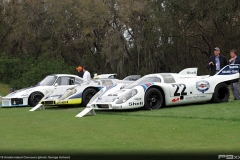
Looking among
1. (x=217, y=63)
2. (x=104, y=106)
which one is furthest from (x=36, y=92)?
(x=217, y=63)

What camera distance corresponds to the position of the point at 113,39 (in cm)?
3916

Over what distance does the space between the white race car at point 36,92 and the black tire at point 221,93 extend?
677cm

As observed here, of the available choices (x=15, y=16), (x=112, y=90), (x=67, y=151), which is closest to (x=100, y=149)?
(x=67, y=151)

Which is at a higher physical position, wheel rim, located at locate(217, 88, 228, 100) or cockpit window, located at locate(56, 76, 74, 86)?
cockpit window, located at locate(56, 76, 74, 86)

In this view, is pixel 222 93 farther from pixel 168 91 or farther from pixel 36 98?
pixel 36 98

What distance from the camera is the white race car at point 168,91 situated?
41.9 feet

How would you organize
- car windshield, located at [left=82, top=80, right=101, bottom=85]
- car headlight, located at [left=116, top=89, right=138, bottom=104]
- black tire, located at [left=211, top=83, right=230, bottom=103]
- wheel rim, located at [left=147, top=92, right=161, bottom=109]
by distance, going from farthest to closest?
car windshield, located at [left=82, top=80, right=101, bottom=85] → black tire, located at [left=211, top=83, right=230, bottom=103] → wheel rim, located at [left=147, top=92, right=161, bottom=109] → car headlight, located at [left=116, top=89, right=138, bottom=104]

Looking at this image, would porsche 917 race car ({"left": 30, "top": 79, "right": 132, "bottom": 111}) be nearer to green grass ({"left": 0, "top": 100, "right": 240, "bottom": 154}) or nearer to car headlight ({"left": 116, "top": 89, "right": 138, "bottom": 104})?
car headlight ({"left": 116, "top": 89, "right": 138, "bottom": 104})

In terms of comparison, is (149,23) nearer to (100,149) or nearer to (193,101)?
(193,101)

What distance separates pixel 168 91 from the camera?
44.1 feet

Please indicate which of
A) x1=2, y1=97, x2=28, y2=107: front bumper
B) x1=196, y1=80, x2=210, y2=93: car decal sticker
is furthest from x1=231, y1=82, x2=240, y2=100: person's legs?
x1=2, y1=97, x2=28, y2=107: front bumper

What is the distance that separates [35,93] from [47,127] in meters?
9.18

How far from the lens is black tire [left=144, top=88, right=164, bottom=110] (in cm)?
1305

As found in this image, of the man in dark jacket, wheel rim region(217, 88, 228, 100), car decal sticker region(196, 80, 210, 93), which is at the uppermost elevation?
the man in dark jacket
